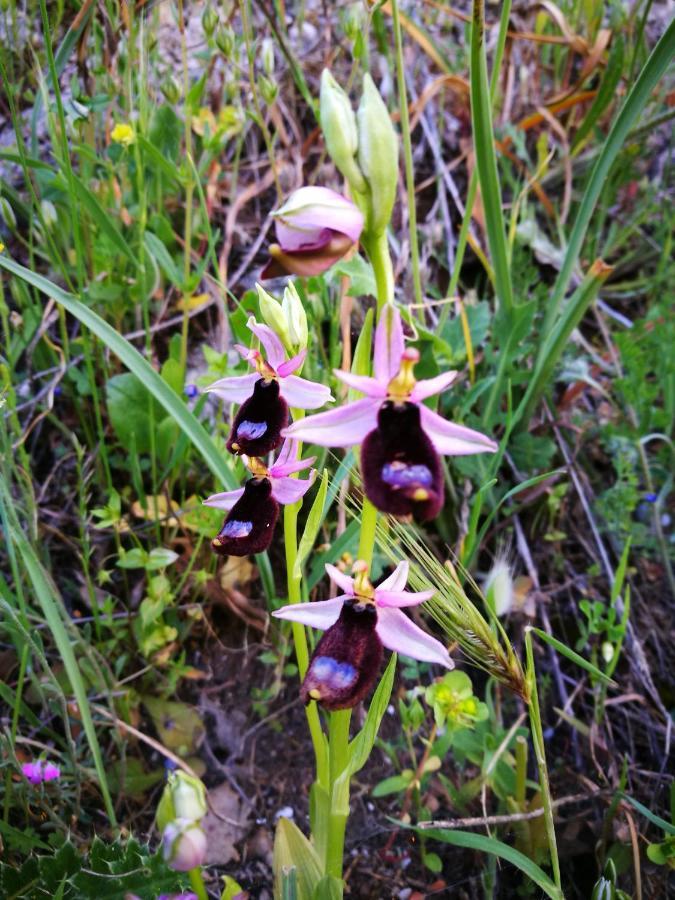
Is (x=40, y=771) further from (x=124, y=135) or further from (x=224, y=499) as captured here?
(x=124, y=135)

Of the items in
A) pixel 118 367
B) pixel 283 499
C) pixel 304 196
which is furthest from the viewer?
pixel 118 367

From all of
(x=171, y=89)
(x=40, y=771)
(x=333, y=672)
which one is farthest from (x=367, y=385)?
(x=171, y=89)

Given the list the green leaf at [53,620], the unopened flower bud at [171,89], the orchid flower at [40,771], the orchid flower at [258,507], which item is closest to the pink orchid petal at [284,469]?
the orchid flower at [258,507]

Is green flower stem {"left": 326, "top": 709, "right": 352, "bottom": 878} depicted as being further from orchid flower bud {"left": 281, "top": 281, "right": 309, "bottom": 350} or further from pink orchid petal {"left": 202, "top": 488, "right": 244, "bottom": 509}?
orchid flower bud {"left": 281, "top": 281, "right": 309, "bottom": 350}

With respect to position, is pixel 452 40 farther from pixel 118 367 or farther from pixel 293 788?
pixel 293 788

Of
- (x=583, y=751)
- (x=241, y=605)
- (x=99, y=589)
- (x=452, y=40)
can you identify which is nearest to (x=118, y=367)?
(x=99, y=589)

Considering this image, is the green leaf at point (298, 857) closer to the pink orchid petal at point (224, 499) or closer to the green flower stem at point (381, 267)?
the pink orchid petal at point (224, 499)

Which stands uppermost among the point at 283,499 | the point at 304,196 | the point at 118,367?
the point at 304,196
